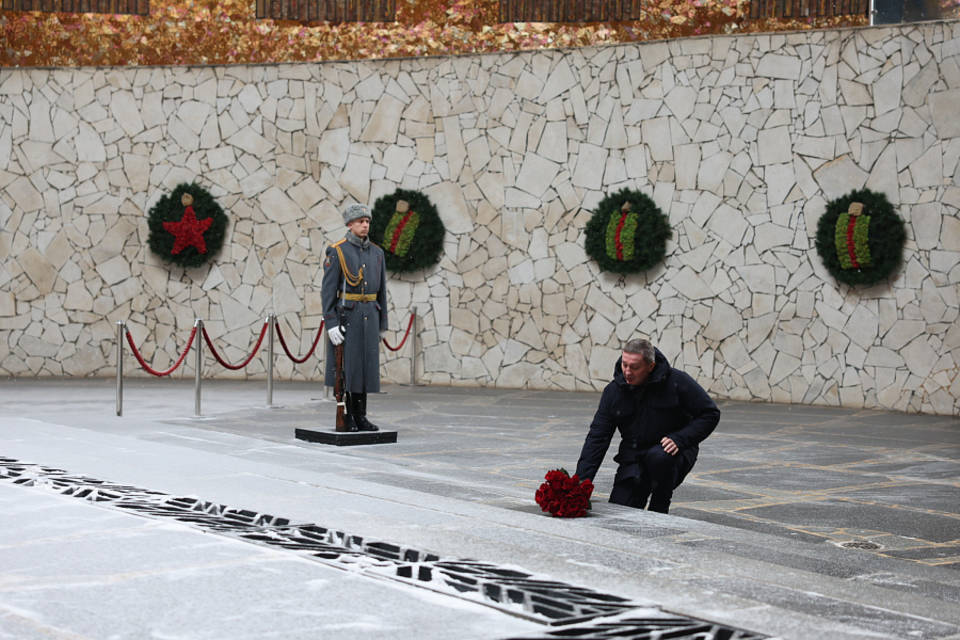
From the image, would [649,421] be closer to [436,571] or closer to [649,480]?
[649,480]

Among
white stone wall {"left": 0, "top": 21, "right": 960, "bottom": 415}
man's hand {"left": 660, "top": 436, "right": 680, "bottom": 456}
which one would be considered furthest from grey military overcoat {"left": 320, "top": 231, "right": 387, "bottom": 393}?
white stone wall {"left": 0, "top": 21, "right": 960, "bottom": 415}

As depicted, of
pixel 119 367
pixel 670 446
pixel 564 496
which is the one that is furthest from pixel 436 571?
pixel 119 367

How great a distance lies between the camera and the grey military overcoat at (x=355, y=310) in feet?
32.9

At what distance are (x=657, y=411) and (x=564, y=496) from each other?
0.91 metres

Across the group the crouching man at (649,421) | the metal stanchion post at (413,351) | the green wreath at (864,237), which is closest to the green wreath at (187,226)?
the metal stanchion post at (413,351)

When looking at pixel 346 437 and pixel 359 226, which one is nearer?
pixel 346 437

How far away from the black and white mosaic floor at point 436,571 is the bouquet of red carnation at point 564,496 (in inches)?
47.2

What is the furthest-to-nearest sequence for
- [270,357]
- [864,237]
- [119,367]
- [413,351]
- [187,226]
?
[187,226]
[413,351]
[864,237]
[270,357]
[119,367]

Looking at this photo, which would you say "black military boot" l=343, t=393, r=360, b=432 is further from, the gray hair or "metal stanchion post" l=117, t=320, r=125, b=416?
the gray hair

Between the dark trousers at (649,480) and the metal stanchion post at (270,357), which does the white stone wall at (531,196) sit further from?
the dark trousers at (649,480)

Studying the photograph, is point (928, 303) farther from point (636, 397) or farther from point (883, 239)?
point (636, 397)

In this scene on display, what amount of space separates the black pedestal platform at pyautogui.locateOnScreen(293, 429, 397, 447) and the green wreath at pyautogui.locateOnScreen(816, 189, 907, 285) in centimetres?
592

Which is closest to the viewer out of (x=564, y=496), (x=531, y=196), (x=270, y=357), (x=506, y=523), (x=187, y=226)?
(x=506, y=523)

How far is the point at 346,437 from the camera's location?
9.67 metres
